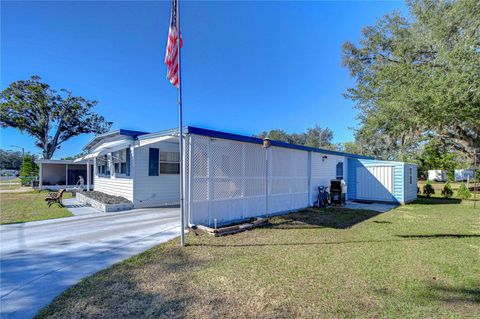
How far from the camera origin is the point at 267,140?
7.53 m

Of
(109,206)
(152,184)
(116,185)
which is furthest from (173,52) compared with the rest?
(116,185)

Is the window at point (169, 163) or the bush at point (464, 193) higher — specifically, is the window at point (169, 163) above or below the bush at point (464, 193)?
above

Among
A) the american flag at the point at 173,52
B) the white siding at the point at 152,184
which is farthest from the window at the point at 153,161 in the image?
the american flag at the point at 173,52

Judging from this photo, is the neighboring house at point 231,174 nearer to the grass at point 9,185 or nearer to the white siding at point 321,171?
the white siding at point 321,171

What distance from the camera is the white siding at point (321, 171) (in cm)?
1096

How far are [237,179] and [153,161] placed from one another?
4483 millimetres

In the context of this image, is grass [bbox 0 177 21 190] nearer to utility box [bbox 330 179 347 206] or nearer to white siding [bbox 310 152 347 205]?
white siding [bbox 310 152 347 205]

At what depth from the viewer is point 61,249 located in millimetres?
4855

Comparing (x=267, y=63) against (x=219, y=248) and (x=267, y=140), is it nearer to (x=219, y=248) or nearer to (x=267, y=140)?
(x=267, y=140)

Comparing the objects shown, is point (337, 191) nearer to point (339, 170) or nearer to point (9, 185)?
point (339, 170)

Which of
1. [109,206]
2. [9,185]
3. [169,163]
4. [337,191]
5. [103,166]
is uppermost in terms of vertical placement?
[169,163]

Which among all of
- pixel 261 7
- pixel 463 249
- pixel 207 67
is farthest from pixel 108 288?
pixel 207 67

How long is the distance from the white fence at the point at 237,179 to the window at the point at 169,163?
14.0ft

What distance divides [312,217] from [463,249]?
4.04 m
